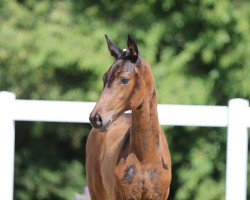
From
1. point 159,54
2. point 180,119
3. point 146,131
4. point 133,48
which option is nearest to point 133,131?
point 146,131

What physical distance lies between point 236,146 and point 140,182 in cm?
126

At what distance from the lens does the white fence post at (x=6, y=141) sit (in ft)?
13.4

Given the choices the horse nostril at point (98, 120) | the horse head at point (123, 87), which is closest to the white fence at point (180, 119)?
the horse head at point (123, 87)

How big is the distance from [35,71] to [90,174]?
343 centimetres

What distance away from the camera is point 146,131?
2.89 m

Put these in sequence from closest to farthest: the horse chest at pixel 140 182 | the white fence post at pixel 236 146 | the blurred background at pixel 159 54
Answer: the horse chest at pixel 140 182 → the white fence post at pixel 236 146 → the blurred background at pixel 159 54

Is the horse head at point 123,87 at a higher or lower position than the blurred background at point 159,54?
lower

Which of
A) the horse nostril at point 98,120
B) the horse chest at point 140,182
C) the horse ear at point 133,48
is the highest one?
the horse ear at point 133,48

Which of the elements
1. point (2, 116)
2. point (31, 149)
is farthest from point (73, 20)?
point (2, 116)

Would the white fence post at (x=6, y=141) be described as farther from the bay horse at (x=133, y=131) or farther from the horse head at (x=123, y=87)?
the horse head at (x=123, y=87)

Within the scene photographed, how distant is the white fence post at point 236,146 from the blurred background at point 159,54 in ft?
6.91

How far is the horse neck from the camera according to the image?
2.87 m

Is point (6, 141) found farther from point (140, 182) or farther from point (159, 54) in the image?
point (159, 54)

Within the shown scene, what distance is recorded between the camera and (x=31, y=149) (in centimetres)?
729
